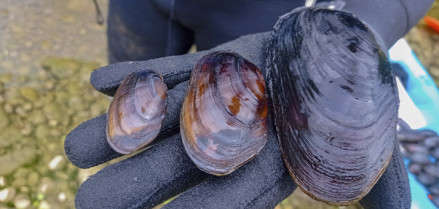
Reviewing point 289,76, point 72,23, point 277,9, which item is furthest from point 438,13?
point 72,23

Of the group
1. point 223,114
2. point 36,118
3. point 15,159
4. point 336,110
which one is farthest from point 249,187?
point 36,118

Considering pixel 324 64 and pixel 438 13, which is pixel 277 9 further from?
pixel 438 13

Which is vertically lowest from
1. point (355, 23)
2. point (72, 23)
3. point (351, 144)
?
point (72, 23)

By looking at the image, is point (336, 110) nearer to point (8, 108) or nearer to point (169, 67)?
point (169, 67)

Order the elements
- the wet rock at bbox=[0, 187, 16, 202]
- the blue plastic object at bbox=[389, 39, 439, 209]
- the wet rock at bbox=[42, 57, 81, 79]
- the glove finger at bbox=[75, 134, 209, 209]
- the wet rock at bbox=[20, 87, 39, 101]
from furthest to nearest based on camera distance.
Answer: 1. the wet rock at bbox=[42, 57, 81, 79]
2. the wet rock at bbox=[20, 87, 39, 101]
3. the blue plastic object at bbox=[389, 39, 439, 209]
4. the wet rock at bbox=[0, 187, 16, 202]
5. the glove finger at bbox=[75, 134, 209, 209]

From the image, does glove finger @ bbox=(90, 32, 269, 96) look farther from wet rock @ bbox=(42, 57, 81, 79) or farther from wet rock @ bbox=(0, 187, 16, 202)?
wet rock @ bbox=(42, 57, 81, 79)

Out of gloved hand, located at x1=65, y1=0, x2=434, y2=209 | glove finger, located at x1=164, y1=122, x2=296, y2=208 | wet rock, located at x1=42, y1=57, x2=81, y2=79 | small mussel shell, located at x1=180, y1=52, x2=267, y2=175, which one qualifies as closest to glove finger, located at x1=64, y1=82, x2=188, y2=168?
gloved hand, located at x1=65, y1=0, x2=434, y2=209

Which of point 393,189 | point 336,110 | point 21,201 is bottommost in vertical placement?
point 21,201
